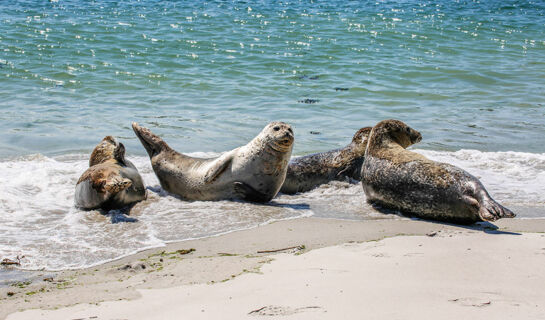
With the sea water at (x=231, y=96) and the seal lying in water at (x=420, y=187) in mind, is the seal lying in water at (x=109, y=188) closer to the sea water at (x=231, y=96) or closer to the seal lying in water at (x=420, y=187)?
the sea water at (x=231, y=96)

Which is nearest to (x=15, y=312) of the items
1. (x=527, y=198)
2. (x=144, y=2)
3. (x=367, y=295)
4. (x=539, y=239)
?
(x=367, y=295)

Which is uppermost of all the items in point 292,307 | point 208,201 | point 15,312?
point 292,307

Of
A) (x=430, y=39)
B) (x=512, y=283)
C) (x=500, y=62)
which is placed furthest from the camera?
(x=430, y=39)

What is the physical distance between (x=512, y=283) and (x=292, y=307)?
1.21 m

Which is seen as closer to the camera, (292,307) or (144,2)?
(292,307)

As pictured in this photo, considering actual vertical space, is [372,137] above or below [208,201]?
above

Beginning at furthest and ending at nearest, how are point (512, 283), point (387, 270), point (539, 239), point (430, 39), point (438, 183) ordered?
1. point (430, 39)
2. point (438, 183)
3. point (539, 239)
4. point (387, 270)
5. point (512, 283)

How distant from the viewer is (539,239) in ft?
15.2

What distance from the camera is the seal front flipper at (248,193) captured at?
688cm

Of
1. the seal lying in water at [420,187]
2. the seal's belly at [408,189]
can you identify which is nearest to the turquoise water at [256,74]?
the seal lying in water at [420,187]

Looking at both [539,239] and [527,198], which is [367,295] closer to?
[539,239]

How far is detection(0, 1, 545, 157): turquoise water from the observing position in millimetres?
10641

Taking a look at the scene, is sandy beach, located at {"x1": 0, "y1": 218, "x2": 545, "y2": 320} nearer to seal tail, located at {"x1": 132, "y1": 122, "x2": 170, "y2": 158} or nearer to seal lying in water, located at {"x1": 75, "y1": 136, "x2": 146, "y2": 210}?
seal lying in water, located at {"x1": 75, "y1": 136, "x2": 146, "y2": 210}

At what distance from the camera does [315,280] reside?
139 inches
